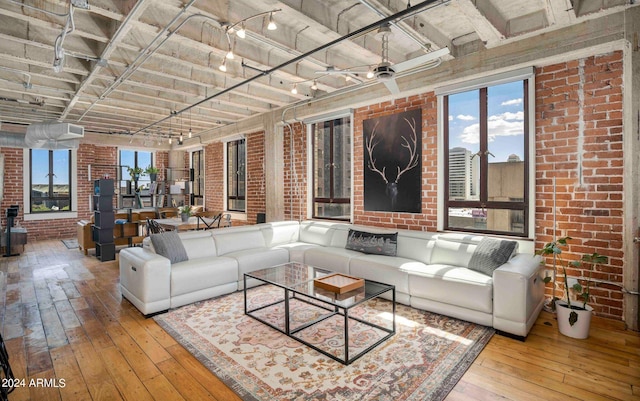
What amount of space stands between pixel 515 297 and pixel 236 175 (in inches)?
273

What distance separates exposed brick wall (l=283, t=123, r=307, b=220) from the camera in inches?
256

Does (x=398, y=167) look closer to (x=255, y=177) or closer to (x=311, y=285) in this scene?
(x=311, y=285)

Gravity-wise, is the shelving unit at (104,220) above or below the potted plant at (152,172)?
below

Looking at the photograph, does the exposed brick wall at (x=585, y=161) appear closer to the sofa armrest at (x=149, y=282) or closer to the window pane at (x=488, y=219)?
the window pane at (x=488, y=219)

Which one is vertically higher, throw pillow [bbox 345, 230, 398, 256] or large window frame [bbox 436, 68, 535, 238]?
large window frame [bbox 436, 68, 535, 238]

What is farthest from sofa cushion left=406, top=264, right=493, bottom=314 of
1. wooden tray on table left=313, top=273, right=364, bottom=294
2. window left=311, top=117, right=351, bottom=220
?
window left=311, top=117, right=351, bottom=220

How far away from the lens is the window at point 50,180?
871cm

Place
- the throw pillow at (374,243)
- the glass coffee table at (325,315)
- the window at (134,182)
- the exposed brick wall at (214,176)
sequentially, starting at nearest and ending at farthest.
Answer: the glass coffee table at (325,315) → the throw pillow at (374,243) → the exposed brick wall at (214,176) → the window at (134,182)

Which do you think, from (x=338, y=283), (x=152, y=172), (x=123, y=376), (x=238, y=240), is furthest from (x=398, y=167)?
(x=152, y=172)

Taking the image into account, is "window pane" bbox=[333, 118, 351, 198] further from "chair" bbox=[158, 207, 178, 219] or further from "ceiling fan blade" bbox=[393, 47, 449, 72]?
"chair" bbox=[158, 207, 178, 219]

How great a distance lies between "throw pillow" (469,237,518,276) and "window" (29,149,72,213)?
34.4 ft

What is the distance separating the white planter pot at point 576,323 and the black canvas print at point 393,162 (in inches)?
82.4

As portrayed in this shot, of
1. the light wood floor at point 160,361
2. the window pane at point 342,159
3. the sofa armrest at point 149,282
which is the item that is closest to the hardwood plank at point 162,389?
the light wood floor at point 160,361

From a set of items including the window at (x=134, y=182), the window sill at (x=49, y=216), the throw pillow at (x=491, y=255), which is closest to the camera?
the throw pillow at (x=491, y=255)
